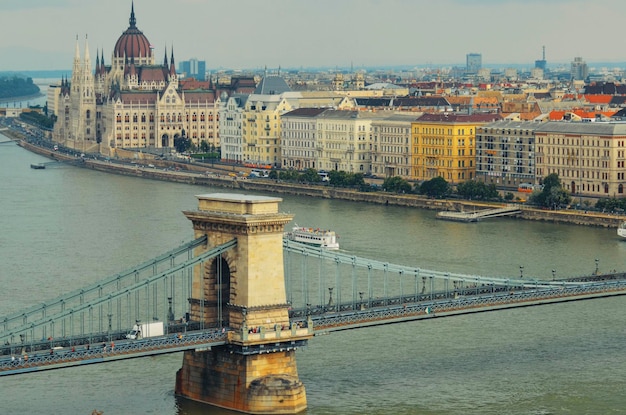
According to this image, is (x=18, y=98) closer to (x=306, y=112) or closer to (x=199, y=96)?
(x=199, y=96)

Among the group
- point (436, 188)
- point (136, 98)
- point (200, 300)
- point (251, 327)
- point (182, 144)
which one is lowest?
point (251, 327)

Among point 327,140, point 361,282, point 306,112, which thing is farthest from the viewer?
point 306,112

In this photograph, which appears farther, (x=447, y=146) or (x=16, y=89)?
(x=16, y=89)

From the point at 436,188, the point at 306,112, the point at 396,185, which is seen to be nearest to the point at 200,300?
the point at 436,188

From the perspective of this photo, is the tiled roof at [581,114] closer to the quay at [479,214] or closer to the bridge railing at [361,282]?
the quay at [479,214]

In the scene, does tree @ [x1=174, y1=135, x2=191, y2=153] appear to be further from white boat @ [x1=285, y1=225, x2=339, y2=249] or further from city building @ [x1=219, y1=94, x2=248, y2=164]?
white boat @ [x1=285, y1=225, x2=339, y2=249]

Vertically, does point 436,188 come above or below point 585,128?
below

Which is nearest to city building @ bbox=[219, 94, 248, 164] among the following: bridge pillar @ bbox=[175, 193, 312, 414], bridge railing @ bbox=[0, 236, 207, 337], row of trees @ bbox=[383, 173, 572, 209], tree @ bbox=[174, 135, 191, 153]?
tree @ bbox=[174, 135, 191, 153]
